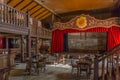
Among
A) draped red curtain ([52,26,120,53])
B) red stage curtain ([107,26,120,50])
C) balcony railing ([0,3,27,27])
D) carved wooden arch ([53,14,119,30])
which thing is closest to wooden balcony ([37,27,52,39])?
draped red curtain ([52,26,120,53])

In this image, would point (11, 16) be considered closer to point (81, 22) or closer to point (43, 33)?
point (81, 22)

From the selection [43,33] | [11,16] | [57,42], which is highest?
[11,16]

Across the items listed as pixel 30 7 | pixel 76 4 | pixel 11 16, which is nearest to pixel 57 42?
pixel 76 4

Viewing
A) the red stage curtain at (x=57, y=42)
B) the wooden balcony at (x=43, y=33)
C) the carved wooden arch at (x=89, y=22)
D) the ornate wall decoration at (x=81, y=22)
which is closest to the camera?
the carved wooden arch at (x=89, y=22)

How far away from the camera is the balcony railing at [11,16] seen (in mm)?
6609

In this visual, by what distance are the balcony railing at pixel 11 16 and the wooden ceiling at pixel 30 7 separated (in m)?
2.39

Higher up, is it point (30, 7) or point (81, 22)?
point (30, 7)

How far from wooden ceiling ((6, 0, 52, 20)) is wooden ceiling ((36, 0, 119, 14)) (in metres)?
0.96

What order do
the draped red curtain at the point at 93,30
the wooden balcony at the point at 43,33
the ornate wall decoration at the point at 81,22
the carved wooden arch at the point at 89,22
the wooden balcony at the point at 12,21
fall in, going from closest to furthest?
the wooden balcony at the point at 12,21
the carved wooden arch at the point at 89,22
the draped red curtain at the point at 93,30
the ornate wall decoration at the point at 81,22
the wooden balcony at the point at 43,33

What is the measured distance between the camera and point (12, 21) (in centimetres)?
735

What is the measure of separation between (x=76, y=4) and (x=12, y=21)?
6.42m

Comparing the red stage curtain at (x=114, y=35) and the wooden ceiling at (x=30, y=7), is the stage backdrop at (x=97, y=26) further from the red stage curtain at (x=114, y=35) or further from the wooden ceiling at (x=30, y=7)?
the wooden ceiling at (x=30, y=7)

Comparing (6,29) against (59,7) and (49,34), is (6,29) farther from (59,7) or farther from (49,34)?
(49,34)

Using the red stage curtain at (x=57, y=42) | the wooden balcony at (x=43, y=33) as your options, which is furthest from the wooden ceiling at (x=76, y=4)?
the red stage curtain at (x=57, y=42)
